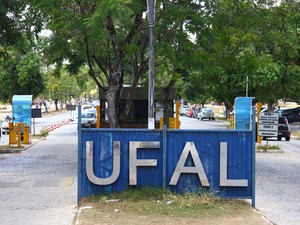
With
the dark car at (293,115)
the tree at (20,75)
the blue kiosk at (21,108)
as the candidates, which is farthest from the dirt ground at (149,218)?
the dark car at (293,115)

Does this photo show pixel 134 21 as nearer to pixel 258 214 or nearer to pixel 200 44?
pixel 200 44

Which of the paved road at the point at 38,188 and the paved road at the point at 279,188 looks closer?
the paved road at the point at 38,188

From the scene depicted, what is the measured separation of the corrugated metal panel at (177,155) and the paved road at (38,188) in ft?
3.05

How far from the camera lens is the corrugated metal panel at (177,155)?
10.6 meters

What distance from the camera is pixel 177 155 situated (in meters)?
10.6

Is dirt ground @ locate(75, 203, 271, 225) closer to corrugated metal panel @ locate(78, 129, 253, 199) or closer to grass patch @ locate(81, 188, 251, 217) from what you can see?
grass patch @ locate(81, 188, 251, 217)

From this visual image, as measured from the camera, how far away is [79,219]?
886 cm

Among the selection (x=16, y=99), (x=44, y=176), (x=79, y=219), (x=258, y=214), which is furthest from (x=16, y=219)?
(x=16, y=99)

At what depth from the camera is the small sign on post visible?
24625 millimetres

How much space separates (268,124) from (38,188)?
1438 cm

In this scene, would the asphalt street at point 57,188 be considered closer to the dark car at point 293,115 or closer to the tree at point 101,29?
the tree at point 101,29

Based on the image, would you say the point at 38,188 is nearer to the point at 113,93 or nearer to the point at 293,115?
the point at 113,93

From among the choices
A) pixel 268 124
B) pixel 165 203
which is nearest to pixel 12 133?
pixel 268 124

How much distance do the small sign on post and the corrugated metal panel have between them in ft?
47.4
